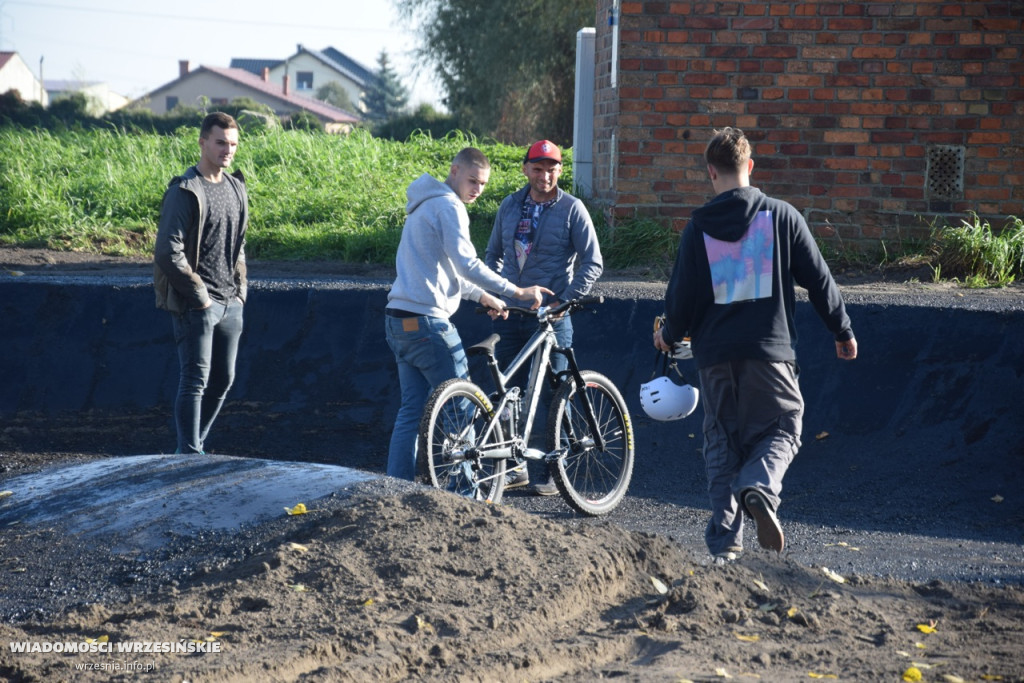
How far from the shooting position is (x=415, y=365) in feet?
19.5

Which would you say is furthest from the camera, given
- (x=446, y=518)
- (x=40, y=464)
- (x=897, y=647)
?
(x=40, y=464)

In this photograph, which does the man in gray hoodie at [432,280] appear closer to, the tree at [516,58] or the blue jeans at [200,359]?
the blue jeans at [200,359]

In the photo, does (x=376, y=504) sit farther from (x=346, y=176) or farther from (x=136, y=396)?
(x=346, y=176)

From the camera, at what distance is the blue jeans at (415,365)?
5852 millimetres

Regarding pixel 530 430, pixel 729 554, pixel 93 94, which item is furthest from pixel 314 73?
pixel 729 554

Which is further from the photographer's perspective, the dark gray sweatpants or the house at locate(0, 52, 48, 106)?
the house at locate(0, 52, 48, 106)

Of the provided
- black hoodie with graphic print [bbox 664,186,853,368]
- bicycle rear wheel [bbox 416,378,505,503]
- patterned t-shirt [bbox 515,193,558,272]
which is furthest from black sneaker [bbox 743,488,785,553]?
patterned t-shirt [bbox 515,193,558,272]

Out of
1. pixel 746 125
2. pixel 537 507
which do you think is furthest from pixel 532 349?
pixel 746 125

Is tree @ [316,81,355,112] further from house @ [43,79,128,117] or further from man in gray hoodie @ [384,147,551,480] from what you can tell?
man in gray hoodie @ [384,147,551,480]

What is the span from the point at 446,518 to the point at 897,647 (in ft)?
6.07

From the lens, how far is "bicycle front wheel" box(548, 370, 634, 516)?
6.19m

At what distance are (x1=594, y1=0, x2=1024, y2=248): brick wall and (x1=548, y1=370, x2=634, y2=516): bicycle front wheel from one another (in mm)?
3482

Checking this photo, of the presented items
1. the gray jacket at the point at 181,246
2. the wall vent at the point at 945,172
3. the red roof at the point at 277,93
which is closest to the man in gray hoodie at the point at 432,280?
the gray jacket at the point at 181,246

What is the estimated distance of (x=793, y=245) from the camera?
15.2 feet
